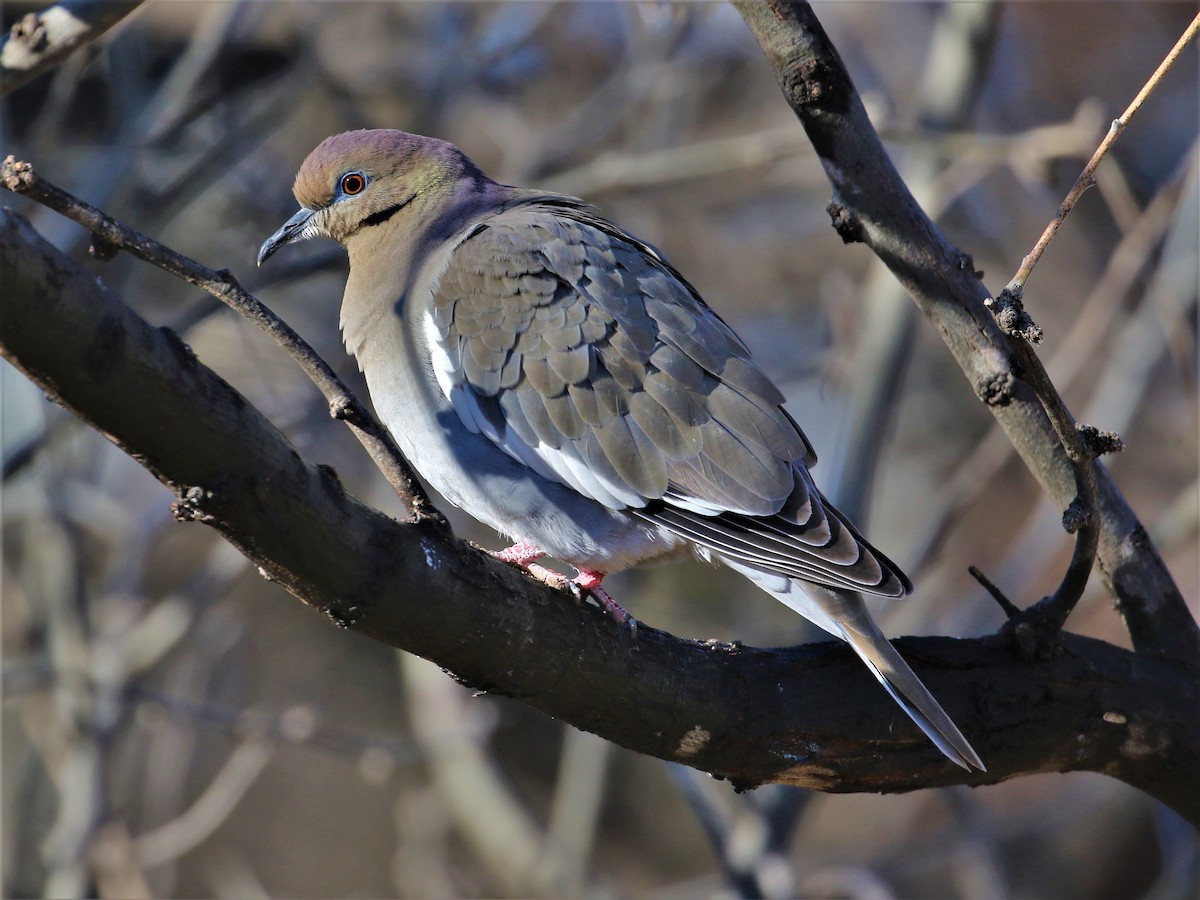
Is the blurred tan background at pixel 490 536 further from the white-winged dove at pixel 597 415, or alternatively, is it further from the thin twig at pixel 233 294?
the thin twig at pixel 233 294

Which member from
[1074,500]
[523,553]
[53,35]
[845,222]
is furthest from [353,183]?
[1074,500]

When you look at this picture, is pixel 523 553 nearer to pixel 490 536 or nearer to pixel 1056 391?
pixel 1056 391

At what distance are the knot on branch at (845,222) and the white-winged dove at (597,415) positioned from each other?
529mm

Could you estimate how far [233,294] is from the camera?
1947 mm

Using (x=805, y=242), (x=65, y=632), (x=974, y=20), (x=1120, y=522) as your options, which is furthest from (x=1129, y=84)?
(x=65, y=632)

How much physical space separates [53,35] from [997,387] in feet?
6.15

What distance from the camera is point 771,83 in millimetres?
7297

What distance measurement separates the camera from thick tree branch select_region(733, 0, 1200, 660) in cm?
224

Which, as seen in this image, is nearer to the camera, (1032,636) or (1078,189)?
(1078,189)

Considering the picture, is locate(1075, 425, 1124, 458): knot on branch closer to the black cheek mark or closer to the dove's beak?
the black cheek mark

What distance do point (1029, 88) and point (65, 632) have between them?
6072mm

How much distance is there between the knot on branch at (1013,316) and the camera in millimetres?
1815

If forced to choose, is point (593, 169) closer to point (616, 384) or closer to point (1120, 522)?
point (616, 384)

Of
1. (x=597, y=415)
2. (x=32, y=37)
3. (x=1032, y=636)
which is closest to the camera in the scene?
(x=32, y=37)
